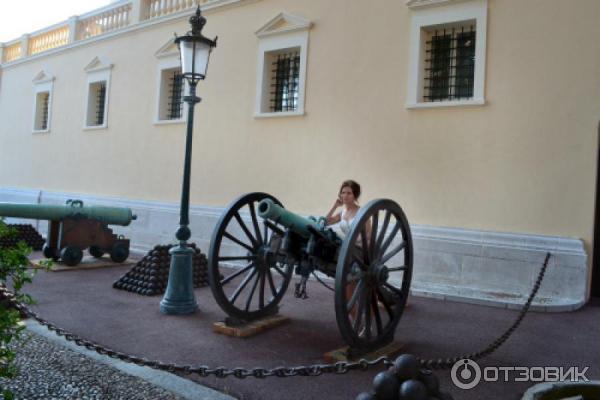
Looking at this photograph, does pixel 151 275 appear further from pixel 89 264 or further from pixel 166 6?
pixel 166 6

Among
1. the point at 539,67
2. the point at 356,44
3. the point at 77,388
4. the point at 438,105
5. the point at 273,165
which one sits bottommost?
the point at 77,388

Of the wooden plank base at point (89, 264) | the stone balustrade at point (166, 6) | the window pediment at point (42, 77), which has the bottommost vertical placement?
the wooden plank base at point (89, 264)

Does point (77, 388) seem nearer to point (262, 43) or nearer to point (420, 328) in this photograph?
point (420, 328)

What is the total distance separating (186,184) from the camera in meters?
5.76

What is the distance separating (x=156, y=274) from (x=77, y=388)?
3408mm

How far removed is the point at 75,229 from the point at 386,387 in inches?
307

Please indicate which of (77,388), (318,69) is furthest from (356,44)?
(77,388)

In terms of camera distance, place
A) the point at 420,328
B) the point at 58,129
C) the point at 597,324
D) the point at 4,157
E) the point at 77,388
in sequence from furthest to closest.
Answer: the point at 4,157, the point at 58,129, the point at 597,324, the point at 420,328, the point at 77,388

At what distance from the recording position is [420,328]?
5316mm

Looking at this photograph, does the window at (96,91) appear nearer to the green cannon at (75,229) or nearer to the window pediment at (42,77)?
the window pediment at (42,77)

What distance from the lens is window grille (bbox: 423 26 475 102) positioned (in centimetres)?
770

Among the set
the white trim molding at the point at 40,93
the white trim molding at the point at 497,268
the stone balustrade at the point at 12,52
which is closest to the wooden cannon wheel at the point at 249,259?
the white trim molding at the point at 497,268

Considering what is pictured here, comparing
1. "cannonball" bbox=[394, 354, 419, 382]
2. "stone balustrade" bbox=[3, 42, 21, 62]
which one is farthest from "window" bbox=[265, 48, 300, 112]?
"stone balustrade" bbox=[3, 42, 21, 62]

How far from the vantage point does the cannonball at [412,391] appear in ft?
7.32
